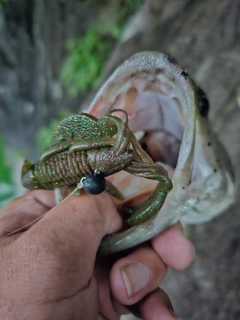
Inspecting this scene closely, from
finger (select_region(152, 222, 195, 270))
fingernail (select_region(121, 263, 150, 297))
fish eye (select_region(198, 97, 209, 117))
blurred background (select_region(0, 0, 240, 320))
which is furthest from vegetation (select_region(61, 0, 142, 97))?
fingernail (select_region(121, 263, 150, 297))

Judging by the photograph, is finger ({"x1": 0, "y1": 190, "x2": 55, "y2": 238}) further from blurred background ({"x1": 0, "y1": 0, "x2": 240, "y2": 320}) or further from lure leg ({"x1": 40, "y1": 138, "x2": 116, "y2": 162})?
blurred background ({"x1": 0, "y1": 0, "x2": 240, "y2": 320})

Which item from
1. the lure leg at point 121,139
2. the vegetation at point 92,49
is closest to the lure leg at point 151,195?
the lure leg at point 121,139

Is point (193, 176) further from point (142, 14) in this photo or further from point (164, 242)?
point (142, 14)

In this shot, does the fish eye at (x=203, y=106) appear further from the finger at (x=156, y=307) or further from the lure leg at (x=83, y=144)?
the finger at (x=156, y=307)

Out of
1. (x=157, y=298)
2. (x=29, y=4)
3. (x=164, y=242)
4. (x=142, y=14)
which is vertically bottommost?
(x=157, y=298)

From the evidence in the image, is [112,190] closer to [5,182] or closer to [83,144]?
[83,144]

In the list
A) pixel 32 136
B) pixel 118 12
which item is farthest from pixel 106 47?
pixel 32 136

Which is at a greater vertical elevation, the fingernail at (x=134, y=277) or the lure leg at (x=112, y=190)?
the lure leg at (x=112, y=190)
